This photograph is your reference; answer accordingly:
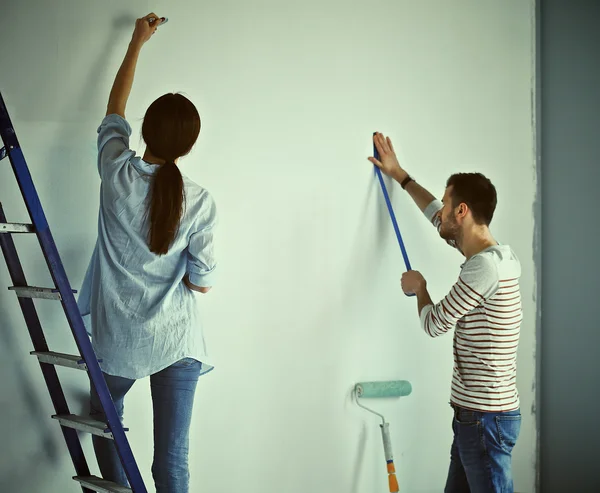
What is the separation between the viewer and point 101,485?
65.9 inches

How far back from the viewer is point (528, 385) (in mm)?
2373

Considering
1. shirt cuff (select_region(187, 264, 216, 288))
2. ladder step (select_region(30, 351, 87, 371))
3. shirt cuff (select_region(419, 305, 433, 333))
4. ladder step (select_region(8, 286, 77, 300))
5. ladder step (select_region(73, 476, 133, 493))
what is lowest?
ladder step (select_region(73, 476, 133, 493))

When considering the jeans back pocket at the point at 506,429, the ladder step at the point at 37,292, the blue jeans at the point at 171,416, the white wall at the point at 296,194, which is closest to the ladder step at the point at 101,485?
the blue jeans at the point at 171,416

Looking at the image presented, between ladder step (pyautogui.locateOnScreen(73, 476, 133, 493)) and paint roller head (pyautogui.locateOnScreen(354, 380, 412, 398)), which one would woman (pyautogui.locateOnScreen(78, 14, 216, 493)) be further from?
paint roller head (pyautogui.locateOnScreen(354, 380, 412, 398))

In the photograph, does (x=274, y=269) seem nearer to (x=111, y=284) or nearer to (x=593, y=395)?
(x=111, y=284)

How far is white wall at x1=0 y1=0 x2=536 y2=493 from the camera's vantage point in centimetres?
188

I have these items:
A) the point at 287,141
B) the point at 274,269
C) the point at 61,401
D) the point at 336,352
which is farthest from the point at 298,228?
the point at 61,401

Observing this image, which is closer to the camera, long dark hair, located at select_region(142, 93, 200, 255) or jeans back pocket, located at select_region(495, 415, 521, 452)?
long dark hair, located at select_region(142, 93, 200, 255)

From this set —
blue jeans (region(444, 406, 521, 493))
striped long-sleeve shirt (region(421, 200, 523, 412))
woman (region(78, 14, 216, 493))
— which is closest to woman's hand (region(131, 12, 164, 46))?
woman (region(78, 14, 216, 493))

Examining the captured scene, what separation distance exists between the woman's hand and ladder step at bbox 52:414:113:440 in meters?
1.08

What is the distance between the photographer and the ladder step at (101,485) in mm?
1631

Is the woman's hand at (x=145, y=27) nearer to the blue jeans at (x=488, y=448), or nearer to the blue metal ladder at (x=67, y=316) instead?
the blue metal ladder at (x=67, y=316)

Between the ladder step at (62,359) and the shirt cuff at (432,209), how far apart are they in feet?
3.88

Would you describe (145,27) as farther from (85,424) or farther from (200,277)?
(85,424)
